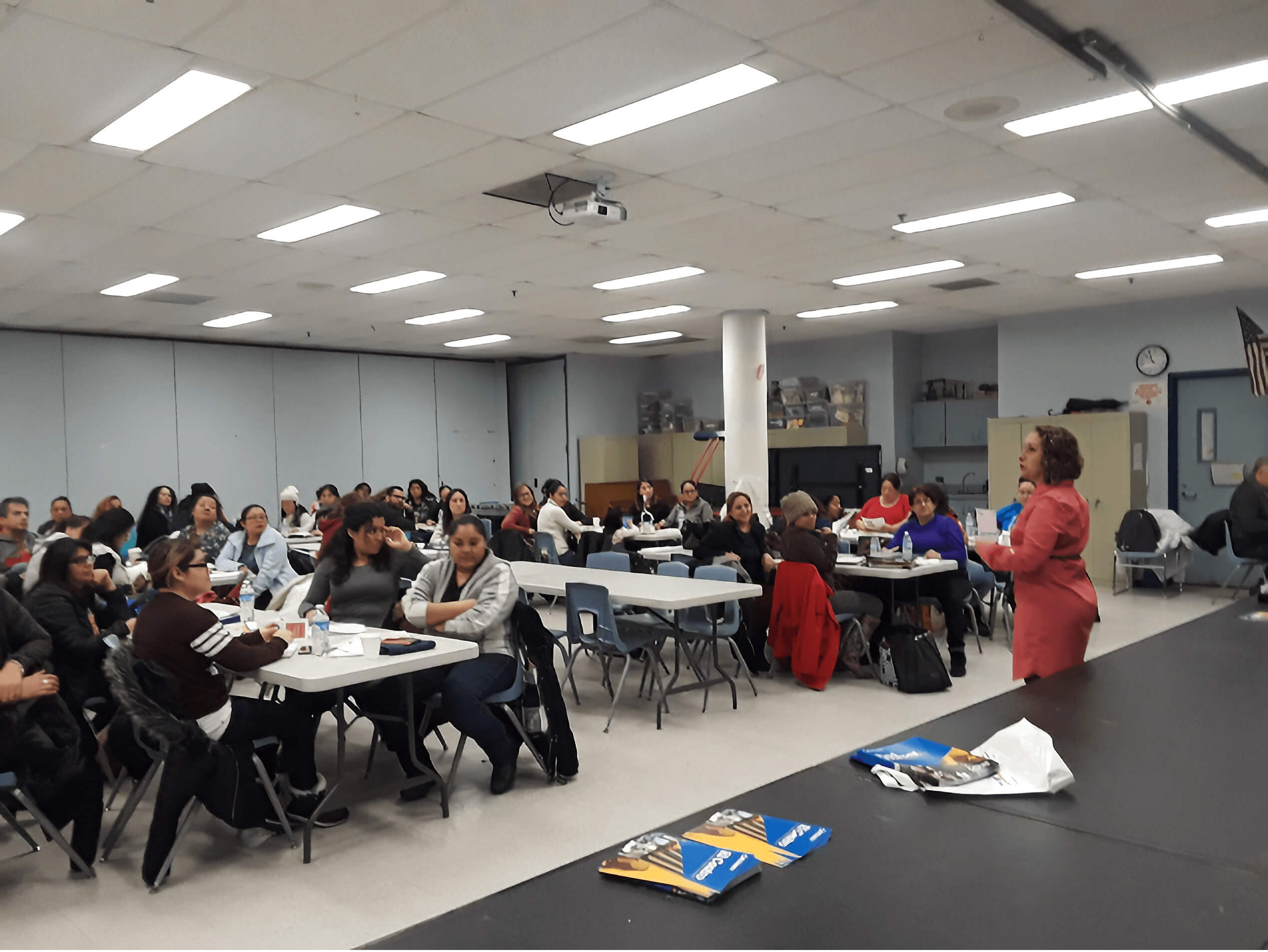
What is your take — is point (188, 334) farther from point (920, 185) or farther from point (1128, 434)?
point (1128, 434)

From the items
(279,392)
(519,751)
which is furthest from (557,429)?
(519,751)

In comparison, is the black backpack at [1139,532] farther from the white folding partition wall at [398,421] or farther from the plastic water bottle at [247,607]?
the white folding partition wall at [398,421]

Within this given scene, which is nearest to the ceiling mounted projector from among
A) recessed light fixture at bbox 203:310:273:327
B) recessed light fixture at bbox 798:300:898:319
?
recessed light fixture at bbox 798:300:898:319

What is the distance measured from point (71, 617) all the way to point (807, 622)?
159 inches

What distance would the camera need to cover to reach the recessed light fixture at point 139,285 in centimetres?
786

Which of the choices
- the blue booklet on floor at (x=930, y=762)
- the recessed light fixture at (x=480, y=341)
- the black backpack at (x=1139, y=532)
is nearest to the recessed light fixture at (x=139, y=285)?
the recessed light fixture at (x=480, y=341)

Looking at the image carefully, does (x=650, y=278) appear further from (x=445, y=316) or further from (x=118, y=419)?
(x=118, y=419)

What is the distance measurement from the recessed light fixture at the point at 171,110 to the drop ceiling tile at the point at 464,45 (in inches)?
18.0

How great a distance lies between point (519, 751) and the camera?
5.07 m

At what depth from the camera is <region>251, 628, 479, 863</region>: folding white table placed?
355cm

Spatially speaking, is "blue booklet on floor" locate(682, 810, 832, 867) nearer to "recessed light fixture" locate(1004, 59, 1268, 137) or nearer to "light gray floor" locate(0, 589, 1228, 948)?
"light gray floor" locate(0, 589, 1228, 948)

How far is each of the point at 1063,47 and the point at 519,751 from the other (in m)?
4.09

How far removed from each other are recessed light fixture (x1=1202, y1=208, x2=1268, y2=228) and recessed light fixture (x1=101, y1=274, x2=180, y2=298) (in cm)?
788

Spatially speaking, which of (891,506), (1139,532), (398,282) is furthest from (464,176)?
(1139,532)
